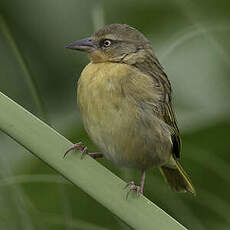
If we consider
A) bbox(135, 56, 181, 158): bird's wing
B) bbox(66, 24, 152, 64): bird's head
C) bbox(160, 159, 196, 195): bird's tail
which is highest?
bbox(66, 24, 152, 64): bird's head

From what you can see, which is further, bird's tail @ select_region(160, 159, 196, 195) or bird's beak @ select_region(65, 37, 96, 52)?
bird's tail @ select_region(160, 159, 196, 195)

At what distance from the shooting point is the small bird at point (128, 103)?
7.25ft

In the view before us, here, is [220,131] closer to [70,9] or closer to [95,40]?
[95,40]

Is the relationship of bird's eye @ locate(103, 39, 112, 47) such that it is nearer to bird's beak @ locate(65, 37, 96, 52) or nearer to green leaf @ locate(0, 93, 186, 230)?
bird's beak @ locate(65, 37, 96, 52)

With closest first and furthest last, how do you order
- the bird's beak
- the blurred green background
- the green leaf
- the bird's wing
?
1. the green leaf
2. the blurred green background
3. the bird's beak
4. the bird's wing

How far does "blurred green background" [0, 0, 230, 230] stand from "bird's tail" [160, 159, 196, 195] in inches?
1.4

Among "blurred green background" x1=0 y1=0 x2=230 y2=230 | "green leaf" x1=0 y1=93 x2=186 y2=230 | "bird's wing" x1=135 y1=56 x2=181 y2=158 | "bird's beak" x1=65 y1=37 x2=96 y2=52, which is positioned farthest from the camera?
"bird's wing" x1=135 y1=56 x2=181 y2=158

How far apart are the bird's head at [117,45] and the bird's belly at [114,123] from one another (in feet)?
0.80

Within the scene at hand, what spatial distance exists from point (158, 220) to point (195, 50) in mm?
1513

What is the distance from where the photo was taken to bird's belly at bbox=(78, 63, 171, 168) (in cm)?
219

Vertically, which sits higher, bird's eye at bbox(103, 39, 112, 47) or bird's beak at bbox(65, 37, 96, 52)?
bird's beak at bbox(65, 37, 96, 52)

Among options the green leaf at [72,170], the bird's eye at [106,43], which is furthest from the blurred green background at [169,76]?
the green leaf at [72,170]

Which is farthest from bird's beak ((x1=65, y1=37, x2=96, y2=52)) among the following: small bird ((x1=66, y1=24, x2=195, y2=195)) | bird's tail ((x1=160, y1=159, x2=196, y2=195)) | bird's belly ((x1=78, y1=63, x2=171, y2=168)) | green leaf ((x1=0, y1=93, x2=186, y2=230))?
green leaf ((x1=0, y1=93, x2=186, y2=230))

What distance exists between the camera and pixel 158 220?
122cm
